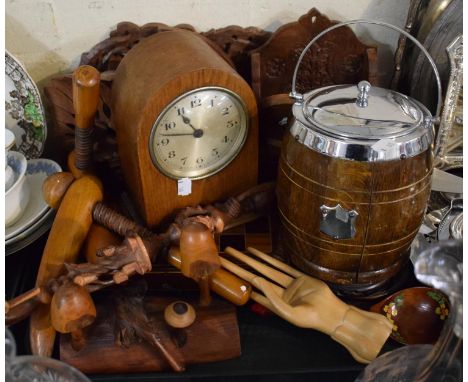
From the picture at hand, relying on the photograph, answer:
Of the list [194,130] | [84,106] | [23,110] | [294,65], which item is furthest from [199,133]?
[23,110]

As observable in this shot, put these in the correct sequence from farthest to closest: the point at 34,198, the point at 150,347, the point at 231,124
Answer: the point at 34,198 → the point at 231,124 → the point at 150,347

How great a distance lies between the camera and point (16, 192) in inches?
38.6

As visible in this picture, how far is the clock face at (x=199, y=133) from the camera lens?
871mm

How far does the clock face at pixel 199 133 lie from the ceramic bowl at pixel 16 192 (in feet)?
0.95

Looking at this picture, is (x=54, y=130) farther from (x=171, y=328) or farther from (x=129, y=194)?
(x=171, y=328)

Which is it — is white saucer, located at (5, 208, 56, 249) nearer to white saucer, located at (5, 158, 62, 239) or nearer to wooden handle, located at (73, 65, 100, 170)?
white saucer, located at (5, 158, 62, 239)

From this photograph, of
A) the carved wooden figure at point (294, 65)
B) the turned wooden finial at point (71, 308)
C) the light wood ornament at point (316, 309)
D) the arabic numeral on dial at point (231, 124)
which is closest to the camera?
the turned wooden finial at point (71, 308)

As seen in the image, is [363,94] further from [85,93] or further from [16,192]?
[16,192]

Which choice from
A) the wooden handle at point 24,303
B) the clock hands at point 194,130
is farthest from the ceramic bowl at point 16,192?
the clock hands at point 194,130

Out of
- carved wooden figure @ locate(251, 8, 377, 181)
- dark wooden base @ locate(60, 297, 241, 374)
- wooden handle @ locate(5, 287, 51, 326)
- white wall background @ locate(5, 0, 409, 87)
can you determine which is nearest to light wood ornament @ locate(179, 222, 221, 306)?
dark wooden base @ locate(60, 297, 241, 374)

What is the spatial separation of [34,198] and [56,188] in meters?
0.16

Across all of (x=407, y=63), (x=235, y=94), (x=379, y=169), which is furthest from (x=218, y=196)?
(x=407, y=63)

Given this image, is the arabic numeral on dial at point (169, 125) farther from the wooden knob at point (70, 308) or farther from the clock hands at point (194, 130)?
the wooden knob at point (70, 308)

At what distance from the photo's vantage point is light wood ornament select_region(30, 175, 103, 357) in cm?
87
